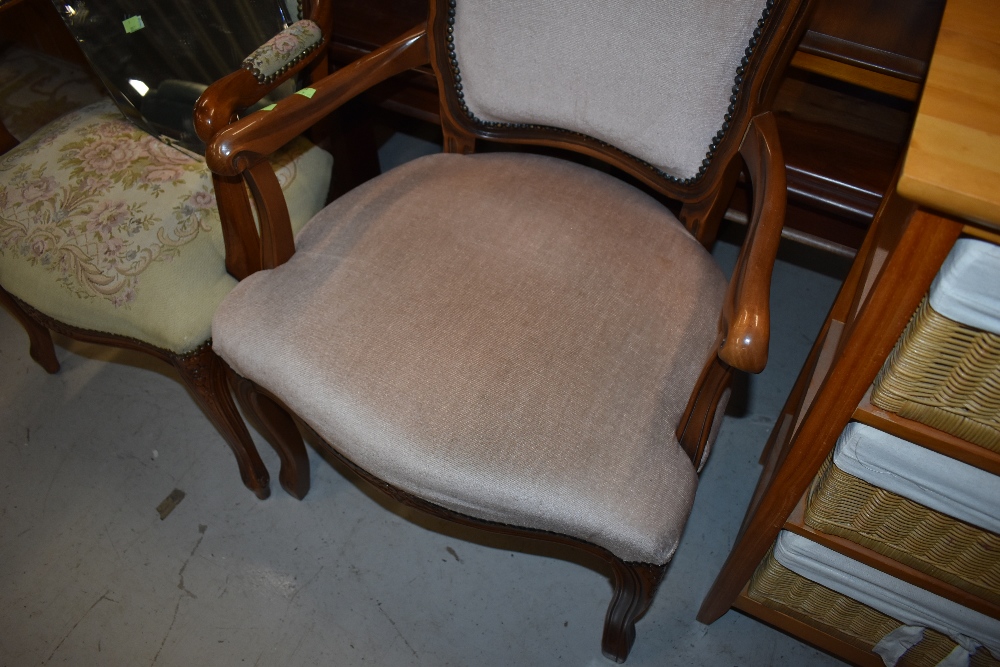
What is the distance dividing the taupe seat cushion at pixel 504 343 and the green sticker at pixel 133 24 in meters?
0.50

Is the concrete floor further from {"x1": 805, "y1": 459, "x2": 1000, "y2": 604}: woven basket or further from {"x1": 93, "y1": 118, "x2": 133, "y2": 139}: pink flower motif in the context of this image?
{"x1": 93, "y1": 118, "x2": 133, "y2": 139}: pink flower motif

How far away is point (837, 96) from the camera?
4.05 ft

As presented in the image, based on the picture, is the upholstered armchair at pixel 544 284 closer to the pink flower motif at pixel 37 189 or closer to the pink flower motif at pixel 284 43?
the pink flower motif at pixel 284 43

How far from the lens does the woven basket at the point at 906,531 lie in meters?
0.74

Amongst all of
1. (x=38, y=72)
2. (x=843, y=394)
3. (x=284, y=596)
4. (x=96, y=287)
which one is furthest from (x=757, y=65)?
(x=38, y=72)

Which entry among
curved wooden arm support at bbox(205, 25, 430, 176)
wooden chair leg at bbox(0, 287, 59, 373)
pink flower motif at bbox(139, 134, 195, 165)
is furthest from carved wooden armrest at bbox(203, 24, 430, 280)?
wooden chair leg at bbox(0, 287, 59, 373)

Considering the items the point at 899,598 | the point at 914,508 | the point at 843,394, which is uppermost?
the point at 843,394

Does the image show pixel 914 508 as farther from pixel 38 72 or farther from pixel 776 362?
pixel 38 72

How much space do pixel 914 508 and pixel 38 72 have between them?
8.23 feet

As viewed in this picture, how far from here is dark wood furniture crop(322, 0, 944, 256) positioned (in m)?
1.02

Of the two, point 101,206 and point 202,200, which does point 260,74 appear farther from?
point 101,206

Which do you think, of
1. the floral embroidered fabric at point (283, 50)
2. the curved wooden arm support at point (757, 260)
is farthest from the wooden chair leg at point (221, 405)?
the curved wooden arm support at point (757, 260)

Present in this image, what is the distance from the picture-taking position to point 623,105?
0.92 metres

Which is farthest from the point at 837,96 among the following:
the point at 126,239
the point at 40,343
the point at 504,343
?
the point at 40,343
